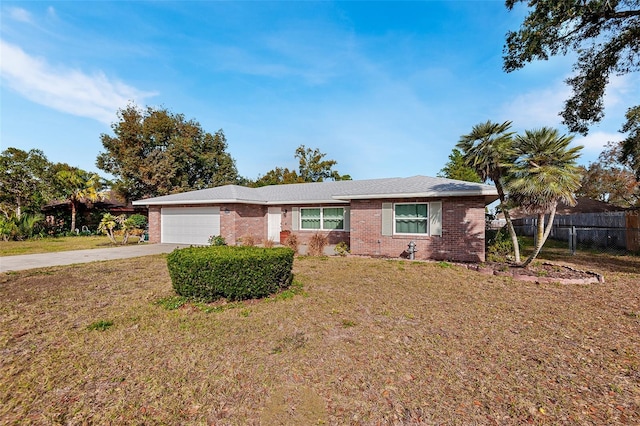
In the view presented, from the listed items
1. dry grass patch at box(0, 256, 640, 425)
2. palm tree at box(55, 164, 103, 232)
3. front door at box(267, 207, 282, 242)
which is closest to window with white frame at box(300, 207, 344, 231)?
front door at box(267, 207, 282, 242)

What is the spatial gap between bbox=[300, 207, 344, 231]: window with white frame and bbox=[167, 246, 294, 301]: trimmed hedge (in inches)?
388

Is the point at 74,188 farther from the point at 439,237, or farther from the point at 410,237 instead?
the point at 439,237

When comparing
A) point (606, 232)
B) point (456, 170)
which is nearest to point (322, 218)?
point (606, 232)

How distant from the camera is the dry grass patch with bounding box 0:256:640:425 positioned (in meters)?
2.84

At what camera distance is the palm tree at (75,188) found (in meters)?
22.9

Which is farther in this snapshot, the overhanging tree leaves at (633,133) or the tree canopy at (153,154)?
the tree canopy at (153,154)

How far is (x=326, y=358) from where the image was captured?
3.81 metres

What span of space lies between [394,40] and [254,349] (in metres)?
13.0

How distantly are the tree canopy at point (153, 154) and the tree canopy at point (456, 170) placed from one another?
91.2ft

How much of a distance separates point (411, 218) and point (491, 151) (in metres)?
4.15

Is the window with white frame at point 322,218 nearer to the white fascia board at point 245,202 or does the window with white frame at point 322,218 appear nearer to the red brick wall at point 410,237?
the red brick wall at point 410,237

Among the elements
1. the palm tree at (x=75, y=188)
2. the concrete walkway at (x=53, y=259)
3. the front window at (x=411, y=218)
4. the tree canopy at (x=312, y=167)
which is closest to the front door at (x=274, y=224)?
the concrete walkway at (x=53, y=259)

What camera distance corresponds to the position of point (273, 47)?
495 inches

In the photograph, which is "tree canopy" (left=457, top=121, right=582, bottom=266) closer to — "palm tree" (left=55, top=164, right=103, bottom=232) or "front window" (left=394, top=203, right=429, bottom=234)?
"front window" (left=394, top=203, right=429, bottom=234)
